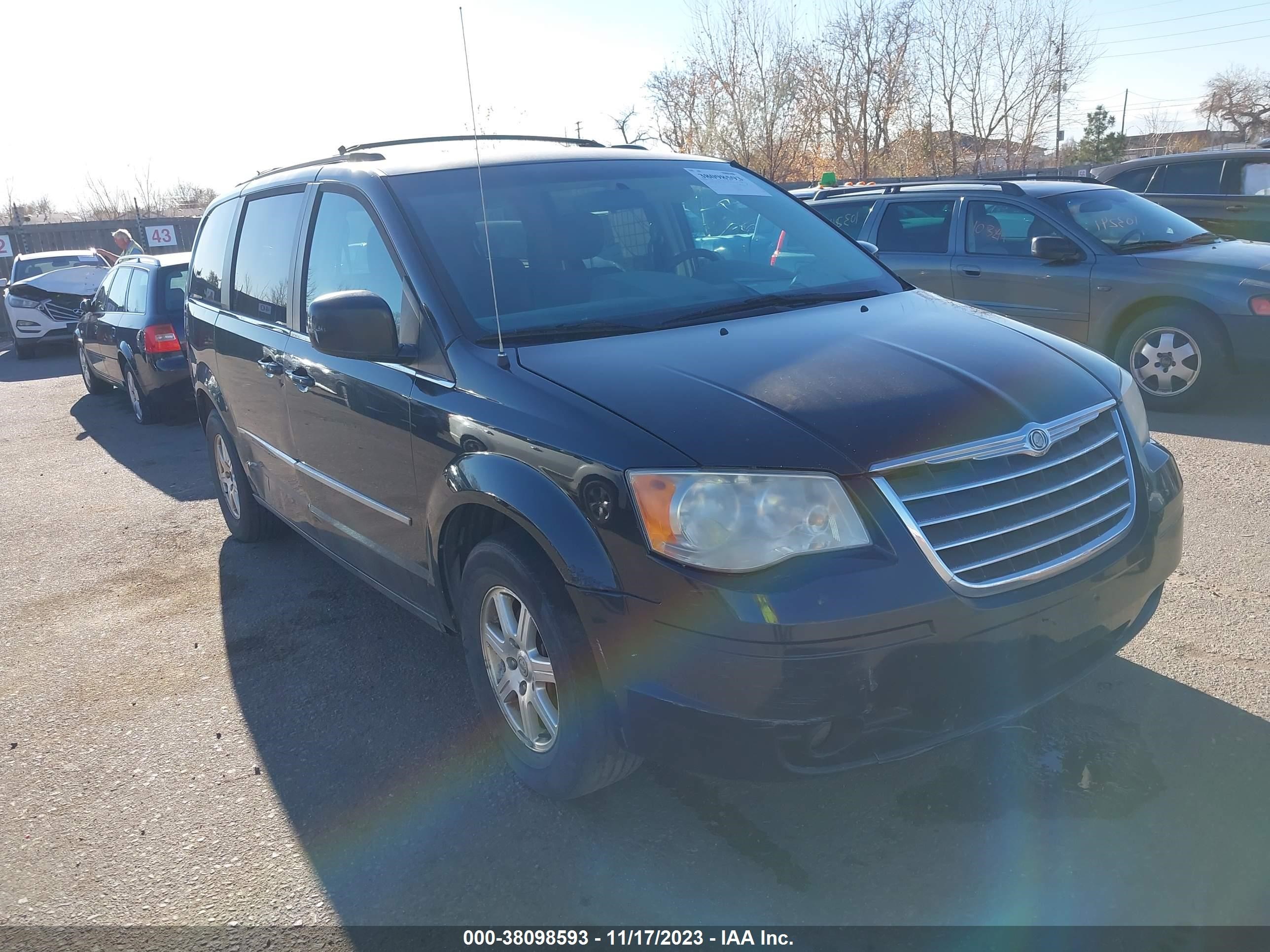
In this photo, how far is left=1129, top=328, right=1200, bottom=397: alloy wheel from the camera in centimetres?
711

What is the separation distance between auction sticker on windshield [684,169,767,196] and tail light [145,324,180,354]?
6833mm

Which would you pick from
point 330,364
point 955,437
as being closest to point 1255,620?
point 955,437

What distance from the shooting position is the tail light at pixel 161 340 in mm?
9312

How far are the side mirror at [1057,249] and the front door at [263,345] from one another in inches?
219

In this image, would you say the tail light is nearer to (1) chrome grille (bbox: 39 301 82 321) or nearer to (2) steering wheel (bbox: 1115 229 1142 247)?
(2) steering wheel (bbox: 1115 229 1142 247)

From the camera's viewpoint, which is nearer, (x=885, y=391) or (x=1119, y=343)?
(x=885, y=391)

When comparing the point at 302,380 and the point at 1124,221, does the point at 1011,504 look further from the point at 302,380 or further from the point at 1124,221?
the point at 1124,221

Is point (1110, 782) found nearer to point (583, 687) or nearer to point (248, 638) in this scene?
point (583, 687)

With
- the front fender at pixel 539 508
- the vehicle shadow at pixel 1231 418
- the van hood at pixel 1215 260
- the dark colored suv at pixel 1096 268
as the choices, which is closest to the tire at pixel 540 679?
the front fender at pixel 539 508

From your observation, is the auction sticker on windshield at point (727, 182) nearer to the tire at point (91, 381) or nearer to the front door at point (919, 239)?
the front door at point (919, 239)

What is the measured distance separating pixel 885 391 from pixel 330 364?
2.10m

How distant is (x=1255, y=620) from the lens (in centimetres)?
384

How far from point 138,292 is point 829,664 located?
9.57 meters

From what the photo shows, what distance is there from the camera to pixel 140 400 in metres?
9.84
